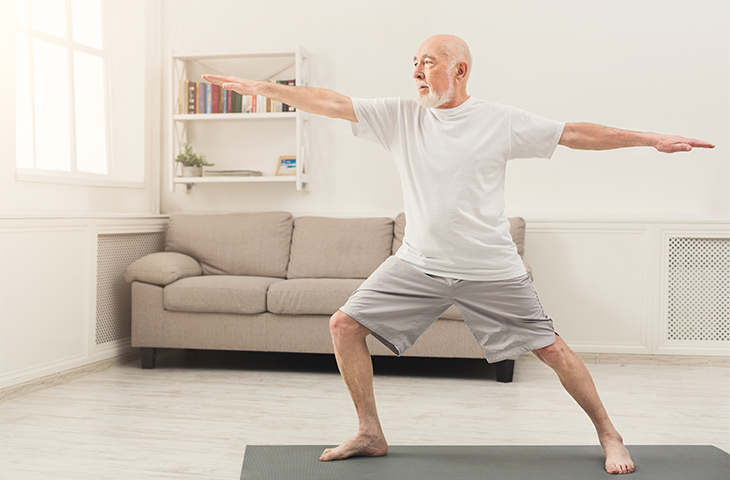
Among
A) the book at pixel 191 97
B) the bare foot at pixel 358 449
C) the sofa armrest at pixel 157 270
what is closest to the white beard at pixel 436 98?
the bare foot at pixel 358 449

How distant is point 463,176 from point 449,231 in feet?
0.58

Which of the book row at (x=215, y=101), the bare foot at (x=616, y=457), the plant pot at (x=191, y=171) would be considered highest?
the book row at (x=215, y=101)

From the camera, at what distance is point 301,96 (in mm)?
2363

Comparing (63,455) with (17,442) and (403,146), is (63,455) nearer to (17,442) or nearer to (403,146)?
(17,442)

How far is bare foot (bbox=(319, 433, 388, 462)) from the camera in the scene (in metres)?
2.39

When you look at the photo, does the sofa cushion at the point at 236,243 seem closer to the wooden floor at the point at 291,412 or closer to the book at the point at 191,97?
the wooden floor at the point at 291,412

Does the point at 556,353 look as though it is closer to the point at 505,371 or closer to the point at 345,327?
the point at 345,327

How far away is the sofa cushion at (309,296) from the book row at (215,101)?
123 centimetres

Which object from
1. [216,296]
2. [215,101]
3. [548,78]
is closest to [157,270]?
[216,296]

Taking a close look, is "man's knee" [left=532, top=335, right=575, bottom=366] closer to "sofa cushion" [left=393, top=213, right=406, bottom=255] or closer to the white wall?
"sofa cushion" [left=393, top=213, right=406, bottom=255]

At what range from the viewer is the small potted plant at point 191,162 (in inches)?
182

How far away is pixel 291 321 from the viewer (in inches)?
154

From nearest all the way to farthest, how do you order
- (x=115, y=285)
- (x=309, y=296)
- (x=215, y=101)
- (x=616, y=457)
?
(x=616, y=457), (x=309, y=296), (x=115, y=285), (x=215, y=101)

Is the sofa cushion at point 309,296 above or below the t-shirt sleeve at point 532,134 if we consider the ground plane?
below
